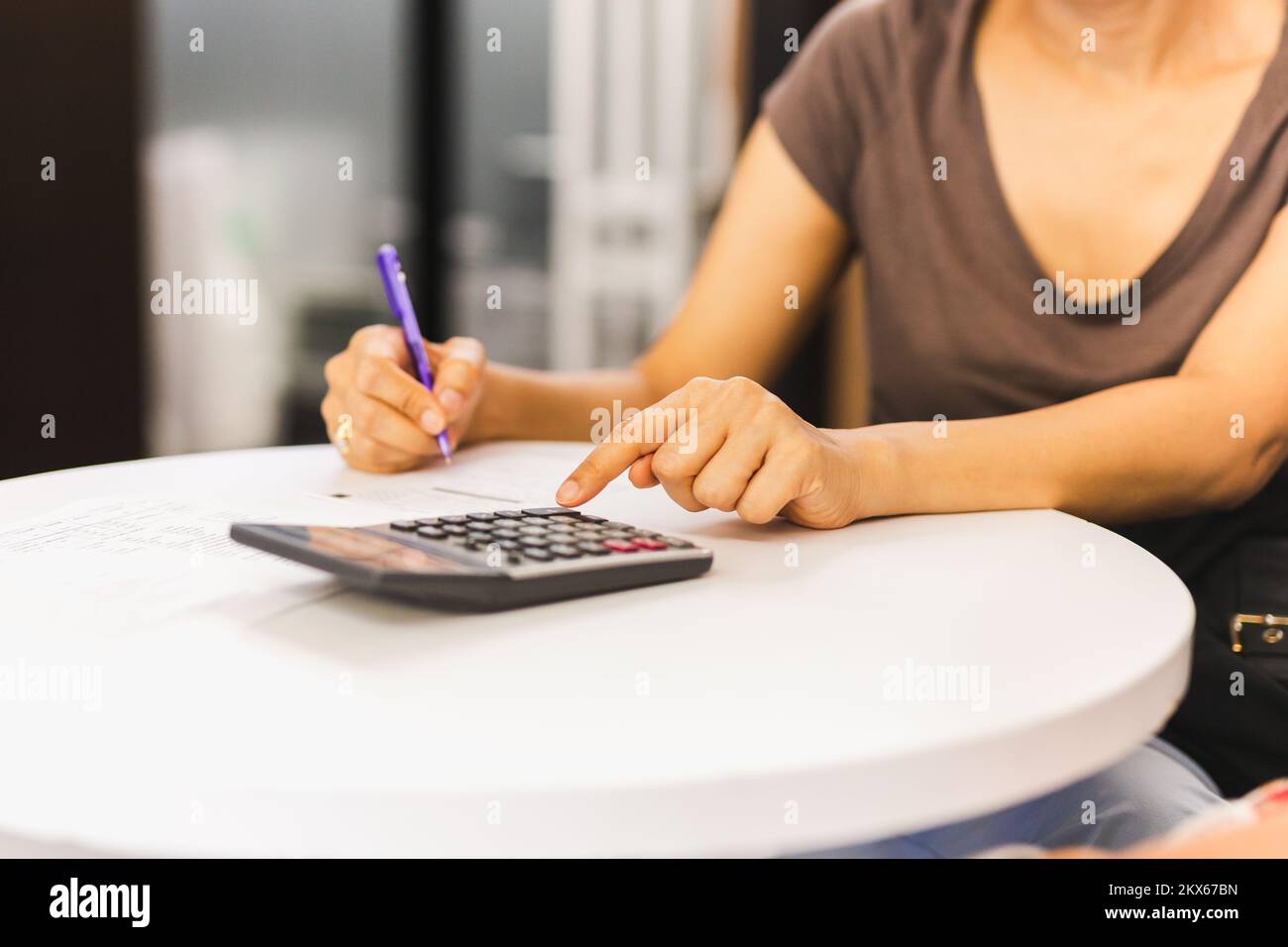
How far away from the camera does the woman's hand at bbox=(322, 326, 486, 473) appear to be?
88cm

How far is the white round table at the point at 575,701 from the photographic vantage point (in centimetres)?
36

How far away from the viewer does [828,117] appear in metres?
1.20

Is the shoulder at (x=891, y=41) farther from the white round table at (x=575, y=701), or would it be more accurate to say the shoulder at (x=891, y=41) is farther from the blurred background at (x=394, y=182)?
the blurred background at (x=394, y=182)

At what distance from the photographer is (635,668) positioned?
461 millimetres

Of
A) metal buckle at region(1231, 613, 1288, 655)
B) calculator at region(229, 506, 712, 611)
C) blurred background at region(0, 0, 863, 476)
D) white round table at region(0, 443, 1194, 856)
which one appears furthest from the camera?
blurred background at region(0, 0, 863, 476)

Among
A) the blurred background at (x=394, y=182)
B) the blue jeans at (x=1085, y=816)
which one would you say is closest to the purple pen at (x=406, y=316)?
the blue jeans at (x=1085, y=816)

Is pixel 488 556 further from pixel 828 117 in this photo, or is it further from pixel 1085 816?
pixel 828 117

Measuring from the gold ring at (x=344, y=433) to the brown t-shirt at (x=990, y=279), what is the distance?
576 millimetres

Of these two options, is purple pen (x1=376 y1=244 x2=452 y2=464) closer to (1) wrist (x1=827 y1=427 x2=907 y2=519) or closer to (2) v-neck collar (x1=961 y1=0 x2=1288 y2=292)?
(1) wrist (x1=827 y1=427 x2=907 y2=519)

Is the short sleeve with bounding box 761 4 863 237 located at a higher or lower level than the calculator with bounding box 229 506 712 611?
higher

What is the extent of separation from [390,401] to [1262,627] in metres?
0.72

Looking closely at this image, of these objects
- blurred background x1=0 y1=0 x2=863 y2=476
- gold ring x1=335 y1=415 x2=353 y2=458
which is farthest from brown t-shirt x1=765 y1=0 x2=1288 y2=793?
blurred background x1=0 y1=0 x2=863 y2=476

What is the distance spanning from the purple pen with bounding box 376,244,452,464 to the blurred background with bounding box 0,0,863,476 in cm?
158
